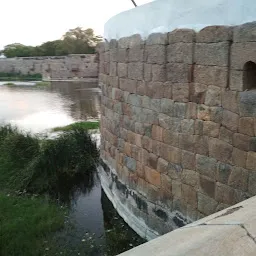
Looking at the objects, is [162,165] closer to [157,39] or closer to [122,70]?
[157,39]

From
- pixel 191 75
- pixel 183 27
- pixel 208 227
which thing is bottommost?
pixel 208 227

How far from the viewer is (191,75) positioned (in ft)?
14.1

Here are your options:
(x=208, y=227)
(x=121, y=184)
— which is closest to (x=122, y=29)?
(x=121, y=184)

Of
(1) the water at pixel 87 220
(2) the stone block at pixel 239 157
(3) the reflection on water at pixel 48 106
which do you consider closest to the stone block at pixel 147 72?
(2) the stone block at pixel 239 157

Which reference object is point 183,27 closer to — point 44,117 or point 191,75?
point 191,75

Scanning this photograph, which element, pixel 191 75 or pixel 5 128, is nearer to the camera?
pixel 191 75

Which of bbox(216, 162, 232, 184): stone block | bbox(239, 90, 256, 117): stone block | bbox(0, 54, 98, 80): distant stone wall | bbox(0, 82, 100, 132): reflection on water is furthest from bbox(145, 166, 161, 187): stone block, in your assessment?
bbox(0, 54, 98, 80): distant stone wall

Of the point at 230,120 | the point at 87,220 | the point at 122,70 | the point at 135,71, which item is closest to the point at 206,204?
the point at 230,120

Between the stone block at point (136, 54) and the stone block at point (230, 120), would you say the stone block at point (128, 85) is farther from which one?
the stone block at point (230, 120)

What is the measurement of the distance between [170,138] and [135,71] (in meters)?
1.18

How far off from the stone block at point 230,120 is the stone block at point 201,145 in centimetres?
31

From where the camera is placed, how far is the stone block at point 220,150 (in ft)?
12.8

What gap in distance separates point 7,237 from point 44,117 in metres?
11.6

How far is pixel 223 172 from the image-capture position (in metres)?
3.98
